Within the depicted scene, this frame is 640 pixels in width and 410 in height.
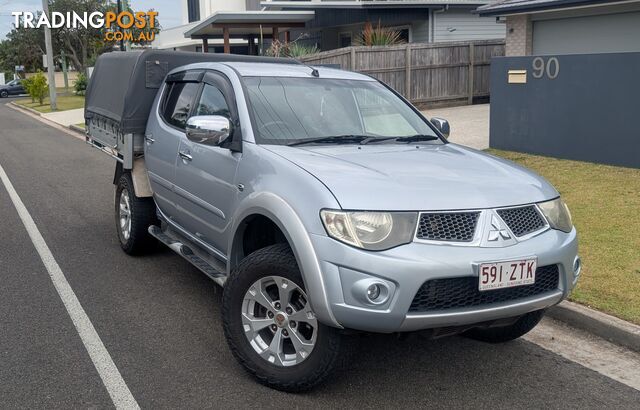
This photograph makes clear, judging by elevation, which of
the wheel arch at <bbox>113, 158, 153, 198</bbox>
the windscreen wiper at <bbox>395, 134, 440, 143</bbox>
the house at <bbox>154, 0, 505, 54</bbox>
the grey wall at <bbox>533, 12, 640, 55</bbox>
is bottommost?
the wheel arch at <bbox>113, 158, 153, 198</bbox>

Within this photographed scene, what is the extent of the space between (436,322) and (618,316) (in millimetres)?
1992

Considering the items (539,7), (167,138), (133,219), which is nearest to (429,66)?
(539,7)

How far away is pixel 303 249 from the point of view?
3668 millimetres

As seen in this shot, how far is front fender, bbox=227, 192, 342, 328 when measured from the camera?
11.7 ft

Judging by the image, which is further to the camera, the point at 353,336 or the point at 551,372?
the point at 551,372

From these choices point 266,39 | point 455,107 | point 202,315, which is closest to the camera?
point 202,315

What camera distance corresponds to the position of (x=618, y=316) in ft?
16.0

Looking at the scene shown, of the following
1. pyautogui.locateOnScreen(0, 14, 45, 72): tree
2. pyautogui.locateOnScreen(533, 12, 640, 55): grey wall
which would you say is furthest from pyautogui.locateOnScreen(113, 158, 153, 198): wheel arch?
pyautogui.locateOnScreen(0, 14, 45, 72): tree

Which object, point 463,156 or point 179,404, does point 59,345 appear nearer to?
point 179,404

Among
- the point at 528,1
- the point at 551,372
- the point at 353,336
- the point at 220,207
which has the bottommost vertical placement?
the point at 551,372

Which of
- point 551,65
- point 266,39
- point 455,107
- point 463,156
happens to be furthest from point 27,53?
point 463,156

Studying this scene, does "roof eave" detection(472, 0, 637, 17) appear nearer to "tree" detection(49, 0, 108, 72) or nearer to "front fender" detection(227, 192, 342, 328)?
"front fender" detection(227, 192, 342, 328)

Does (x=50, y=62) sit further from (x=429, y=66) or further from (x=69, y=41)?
(x=69, y=41)

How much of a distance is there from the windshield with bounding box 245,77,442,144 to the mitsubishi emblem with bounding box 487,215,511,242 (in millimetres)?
1461
